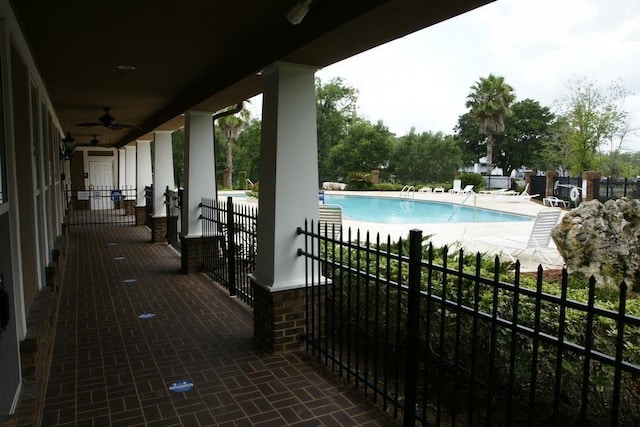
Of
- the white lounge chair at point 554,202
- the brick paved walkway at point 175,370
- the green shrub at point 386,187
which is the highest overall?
the green shrub at point 386,187

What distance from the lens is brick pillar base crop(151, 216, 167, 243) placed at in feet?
37.0

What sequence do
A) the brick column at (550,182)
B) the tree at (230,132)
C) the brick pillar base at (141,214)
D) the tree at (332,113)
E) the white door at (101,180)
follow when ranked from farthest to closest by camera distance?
the tree at (332,113)
the tree at (230,132)
the brick column at (550,182)
the white door at (101,180)
the brick pillar base at (141,214)

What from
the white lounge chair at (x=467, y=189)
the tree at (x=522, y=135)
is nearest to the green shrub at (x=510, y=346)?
the white lounge chair at (x=467, y=189)

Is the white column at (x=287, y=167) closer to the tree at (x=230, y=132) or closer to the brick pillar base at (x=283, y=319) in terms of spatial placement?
the brick pillar base at (x=283, y=319)

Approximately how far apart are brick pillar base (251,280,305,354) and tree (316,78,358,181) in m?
32.3

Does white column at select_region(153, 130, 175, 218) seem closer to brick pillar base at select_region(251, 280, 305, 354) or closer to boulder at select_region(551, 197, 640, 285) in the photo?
brick pillar base at select_region(251, 280, 305, 354)

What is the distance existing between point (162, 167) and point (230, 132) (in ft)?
79.8

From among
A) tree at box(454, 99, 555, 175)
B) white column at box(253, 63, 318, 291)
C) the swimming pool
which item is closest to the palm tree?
tree at box(454, 99, 555, 175)

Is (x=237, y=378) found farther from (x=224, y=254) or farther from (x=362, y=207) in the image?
(x=362, y=207)

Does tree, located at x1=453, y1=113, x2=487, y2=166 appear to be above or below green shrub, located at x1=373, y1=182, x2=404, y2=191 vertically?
above

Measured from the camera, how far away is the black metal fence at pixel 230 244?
6004 mm

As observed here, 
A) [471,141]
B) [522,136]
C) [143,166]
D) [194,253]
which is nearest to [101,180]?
[143,166]

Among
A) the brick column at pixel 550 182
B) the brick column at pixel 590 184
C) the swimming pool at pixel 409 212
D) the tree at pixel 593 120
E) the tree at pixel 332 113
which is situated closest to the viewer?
the swimming pool at pixel 409 212

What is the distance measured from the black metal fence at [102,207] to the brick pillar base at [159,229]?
4583mm
